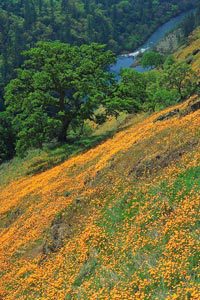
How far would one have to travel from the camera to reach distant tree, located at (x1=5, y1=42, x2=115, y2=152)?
4800 centimetres

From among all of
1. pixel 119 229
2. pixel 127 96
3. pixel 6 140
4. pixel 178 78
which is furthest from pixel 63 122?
pixel 119 229

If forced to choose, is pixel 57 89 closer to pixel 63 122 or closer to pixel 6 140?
pixel 63 122

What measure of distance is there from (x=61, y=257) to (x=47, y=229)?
14.0 feet

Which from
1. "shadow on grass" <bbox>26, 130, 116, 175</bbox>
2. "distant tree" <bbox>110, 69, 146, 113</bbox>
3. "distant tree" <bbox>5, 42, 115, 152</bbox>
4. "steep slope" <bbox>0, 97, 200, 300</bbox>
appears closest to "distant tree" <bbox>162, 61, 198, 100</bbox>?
"distant tree" <bbox>110, 69, 146, 113</bbox>

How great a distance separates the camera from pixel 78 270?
18.1 metres

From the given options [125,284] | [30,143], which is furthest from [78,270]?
[30,143]

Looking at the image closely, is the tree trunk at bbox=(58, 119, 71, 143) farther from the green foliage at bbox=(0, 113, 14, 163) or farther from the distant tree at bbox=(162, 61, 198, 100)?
the green foliage at bbox=(0, 113, 14, 163)

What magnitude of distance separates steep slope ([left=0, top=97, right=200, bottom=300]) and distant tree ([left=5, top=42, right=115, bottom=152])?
17.2 m

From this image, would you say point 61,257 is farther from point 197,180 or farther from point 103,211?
point 197,180

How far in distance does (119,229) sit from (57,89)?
110 ft

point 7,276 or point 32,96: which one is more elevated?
point 32,96

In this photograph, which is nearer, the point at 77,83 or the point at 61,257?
the point at 61,257

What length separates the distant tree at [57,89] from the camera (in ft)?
157

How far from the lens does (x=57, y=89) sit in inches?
2002
